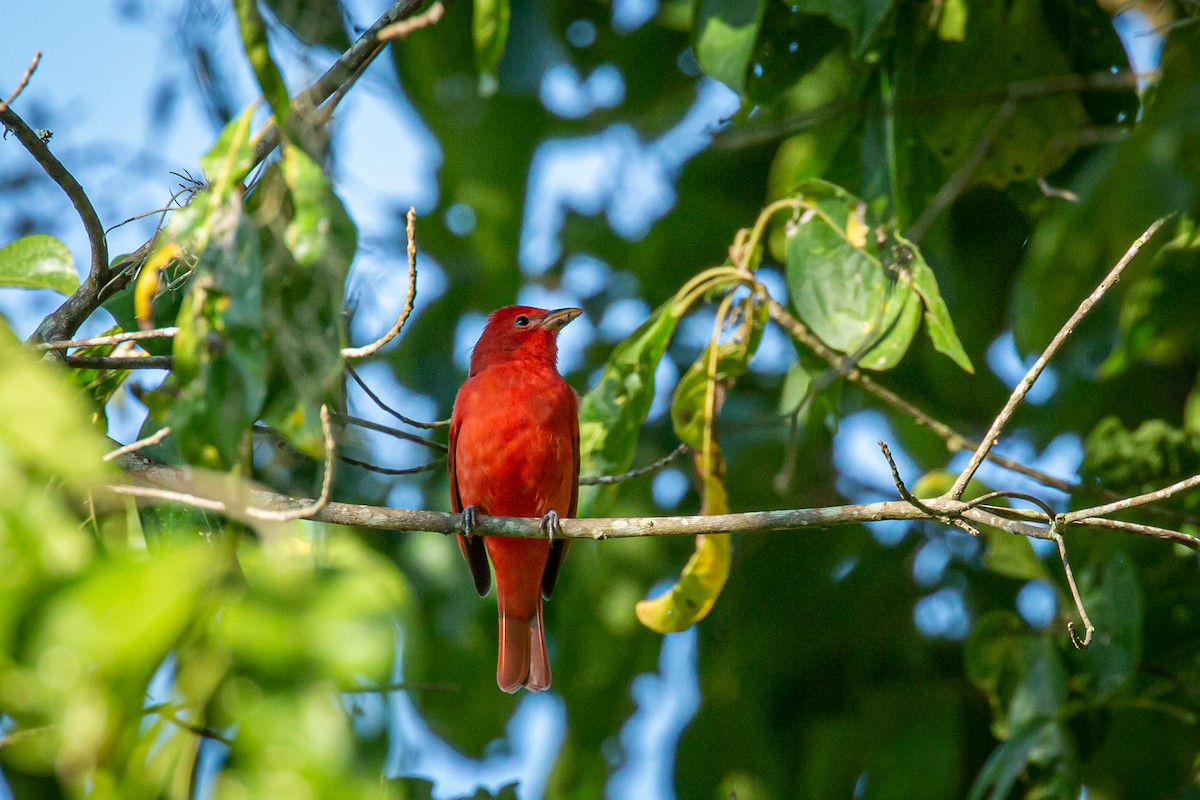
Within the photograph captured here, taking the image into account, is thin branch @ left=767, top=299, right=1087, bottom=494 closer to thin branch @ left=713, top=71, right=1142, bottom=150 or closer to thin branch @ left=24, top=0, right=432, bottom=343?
thin branch @ left=713, top=71, right=1142, bottom=150

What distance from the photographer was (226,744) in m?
1.55

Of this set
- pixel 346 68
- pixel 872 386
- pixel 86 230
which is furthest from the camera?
pixel 872 386

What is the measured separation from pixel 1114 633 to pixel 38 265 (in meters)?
3.24

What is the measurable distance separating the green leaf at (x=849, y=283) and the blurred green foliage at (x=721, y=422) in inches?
0.4

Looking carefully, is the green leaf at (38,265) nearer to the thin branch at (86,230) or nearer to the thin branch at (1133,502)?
the thin branch at (86,230)

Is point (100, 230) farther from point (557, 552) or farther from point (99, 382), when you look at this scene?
point (557, 552)

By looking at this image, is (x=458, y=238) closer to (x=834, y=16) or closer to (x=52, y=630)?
(x=834, y=16)

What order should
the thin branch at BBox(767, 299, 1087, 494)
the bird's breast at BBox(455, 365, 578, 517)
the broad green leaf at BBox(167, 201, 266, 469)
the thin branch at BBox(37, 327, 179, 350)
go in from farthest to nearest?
the bird's breast at BBox(455, 365, 578, 517) < the thin branch at BBox(767, 299, 1087, 494) < the thin branch at BBox(37, 327, 179, 350) < the broad green leaf at BBox(167, 201, 266, 469)

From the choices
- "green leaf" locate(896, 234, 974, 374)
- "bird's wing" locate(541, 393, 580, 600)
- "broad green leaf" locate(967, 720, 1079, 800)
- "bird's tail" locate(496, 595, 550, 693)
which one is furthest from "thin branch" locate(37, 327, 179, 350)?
"bird's tail" locate(496, 595, 550, 693)

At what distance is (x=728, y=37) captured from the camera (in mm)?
3324

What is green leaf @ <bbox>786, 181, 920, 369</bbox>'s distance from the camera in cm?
326

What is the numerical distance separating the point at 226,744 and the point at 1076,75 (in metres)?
3.64

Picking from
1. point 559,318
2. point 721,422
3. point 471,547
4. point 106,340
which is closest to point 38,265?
point 106,340

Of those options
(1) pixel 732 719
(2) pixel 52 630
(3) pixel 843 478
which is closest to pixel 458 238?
(3) pixel 843 478
